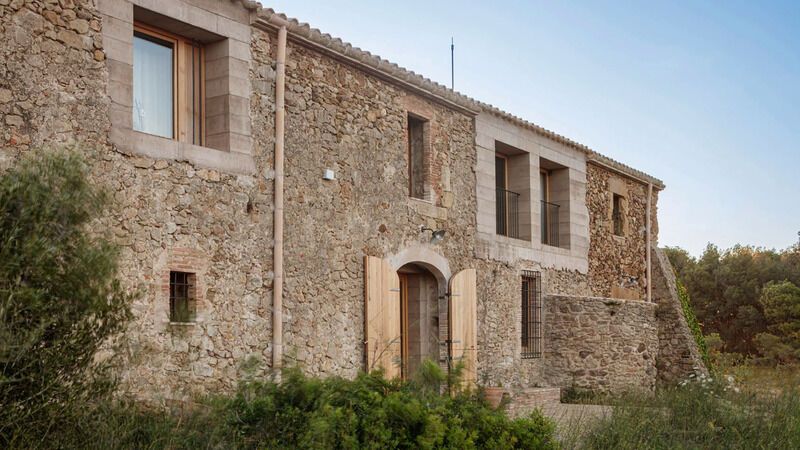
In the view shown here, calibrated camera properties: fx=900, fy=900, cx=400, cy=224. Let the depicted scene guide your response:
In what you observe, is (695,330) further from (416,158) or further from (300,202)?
(300,202)

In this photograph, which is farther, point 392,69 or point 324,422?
point 392,69

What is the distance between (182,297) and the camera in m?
8.92

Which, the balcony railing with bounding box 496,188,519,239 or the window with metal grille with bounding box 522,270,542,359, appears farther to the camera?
the balcony railing with bounding box 496,188,519,239

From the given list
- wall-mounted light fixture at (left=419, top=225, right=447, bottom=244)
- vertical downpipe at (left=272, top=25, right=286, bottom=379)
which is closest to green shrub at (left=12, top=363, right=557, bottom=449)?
vertical downpipe at (left=272, top=25, right=286, bottom=379)

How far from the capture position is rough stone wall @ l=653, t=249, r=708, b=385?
1697 centimetres

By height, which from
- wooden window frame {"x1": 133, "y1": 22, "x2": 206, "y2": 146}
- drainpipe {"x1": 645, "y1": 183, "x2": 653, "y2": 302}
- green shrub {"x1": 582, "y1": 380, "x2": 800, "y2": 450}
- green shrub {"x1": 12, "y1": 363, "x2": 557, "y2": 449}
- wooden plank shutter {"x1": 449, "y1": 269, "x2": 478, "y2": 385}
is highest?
wooden window frame {"x1": 133, "y1": 22, "x2": 206, "y2": 146}

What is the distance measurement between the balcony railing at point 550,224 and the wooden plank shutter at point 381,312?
17.1 feet

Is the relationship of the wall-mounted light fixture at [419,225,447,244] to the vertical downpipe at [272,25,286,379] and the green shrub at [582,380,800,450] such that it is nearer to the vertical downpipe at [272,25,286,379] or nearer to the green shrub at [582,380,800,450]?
the vertical downpipe at [272,25,286,379]

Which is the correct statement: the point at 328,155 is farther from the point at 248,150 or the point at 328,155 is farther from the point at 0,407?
the point at 0,407

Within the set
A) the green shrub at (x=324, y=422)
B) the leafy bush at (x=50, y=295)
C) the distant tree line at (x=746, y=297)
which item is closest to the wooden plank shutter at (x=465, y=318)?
the green shrub at (x=324, y=422)

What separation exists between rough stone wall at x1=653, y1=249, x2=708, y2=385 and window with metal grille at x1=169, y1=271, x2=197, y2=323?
10461mm

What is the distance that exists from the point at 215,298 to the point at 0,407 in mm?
3749

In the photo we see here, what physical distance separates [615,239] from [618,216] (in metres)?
0.62

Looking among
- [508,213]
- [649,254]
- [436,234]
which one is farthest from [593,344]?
[649,254]
